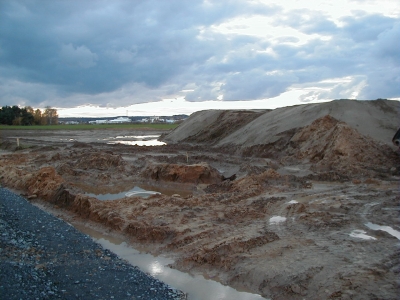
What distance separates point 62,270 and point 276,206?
5.13m

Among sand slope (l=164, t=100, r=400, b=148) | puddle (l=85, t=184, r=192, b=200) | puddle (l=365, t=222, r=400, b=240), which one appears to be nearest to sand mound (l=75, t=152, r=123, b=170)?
puddle (l=85, t=184, r=192, b=200)

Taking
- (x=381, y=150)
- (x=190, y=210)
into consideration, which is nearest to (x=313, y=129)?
(x=381, y=150)

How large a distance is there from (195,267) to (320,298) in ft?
6.91

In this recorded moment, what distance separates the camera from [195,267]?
6.10 meters

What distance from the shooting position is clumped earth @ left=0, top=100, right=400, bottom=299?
17.9 feet

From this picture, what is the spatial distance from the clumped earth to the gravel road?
945 mm

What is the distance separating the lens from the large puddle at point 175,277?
5.28 meters

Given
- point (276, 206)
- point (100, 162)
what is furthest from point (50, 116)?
point (276, 206)

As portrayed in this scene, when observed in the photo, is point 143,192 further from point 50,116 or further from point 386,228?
point 50,116

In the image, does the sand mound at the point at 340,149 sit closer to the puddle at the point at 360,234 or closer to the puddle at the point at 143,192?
the puddle at the point at 143,192

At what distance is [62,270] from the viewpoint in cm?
576

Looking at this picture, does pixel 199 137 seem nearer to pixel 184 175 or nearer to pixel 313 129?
pixel 313 129

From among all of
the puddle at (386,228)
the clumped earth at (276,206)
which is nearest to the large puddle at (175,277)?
the clumped earth at (276,206)

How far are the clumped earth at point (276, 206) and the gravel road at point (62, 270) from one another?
3.10 feet
